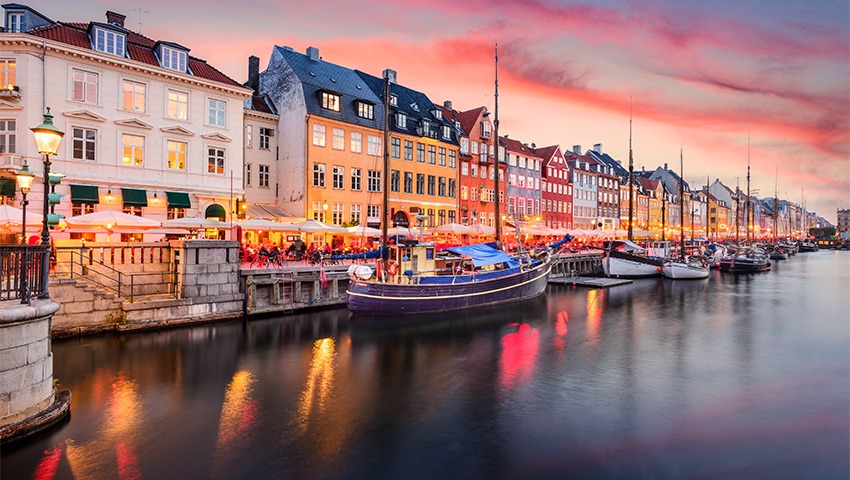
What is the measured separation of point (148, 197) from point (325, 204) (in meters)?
13.1

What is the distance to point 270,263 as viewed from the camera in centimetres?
2783

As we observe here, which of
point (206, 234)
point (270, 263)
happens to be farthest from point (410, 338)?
point (206, 234)

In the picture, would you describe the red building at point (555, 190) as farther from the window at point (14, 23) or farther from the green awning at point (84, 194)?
the window at point (14, 23)

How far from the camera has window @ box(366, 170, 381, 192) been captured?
44.8 meters

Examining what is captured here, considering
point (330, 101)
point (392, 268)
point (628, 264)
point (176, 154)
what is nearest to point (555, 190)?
point (628, 264)

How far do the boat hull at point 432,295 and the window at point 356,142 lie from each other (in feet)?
66.0

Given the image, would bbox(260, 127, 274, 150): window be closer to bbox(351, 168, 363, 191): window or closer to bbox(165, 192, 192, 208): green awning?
bbox(351, 168, 363, 191): window

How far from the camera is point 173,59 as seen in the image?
104ft

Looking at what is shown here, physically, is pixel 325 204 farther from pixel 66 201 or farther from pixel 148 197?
pixel 66 201

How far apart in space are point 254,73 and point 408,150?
1612cm

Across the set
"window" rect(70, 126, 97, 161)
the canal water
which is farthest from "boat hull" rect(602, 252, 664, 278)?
"window" rect(70, 126, 97, 161)

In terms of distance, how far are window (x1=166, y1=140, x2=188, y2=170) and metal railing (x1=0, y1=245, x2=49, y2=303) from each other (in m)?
22.9

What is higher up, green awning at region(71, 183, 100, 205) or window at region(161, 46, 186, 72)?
window at region(161, 46, 186, 72)

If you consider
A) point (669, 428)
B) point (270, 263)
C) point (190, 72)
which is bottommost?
point (669, 428)
